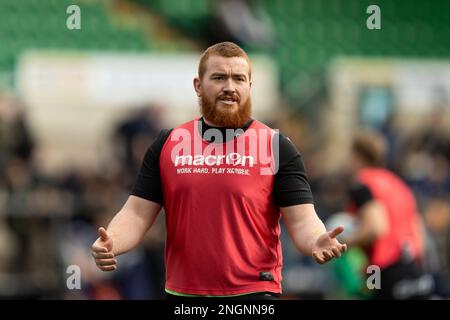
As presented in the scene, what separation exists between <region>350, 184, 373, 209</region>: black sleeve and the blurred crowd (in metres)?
2.73

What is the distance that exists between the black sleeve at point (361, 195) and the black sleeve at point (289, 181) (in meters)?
3.15

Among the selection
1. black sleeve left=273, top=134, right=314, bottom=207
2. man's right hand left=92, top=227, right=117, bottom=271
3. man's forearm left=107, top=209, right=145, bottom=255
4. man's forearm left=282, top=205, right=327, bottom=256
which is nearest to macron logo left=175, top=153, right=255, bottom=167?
black sleeve left=273, top=134, right=314, bottom=207

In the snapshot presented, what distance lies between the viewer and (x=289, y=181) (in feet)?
16.6

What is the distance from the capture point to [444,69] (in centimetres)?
1579

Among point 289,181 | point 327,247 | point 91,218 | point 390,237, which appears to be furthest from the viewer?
point 91,218

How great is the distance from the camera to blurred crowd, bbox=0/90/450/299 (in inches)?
438

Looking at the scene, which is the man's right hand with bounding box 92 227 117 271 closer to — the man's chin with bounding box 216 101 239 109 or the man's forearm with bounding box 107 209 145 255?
the man's forearm with bounding box 107 209 145 255

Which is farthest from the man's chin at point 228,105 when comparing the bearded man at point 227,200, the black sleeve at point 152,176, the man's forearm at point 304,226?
the man's forearm at point 304,226

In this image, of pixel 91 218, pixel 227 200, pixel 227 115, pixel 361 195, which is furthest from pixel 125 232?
pixel 91 218

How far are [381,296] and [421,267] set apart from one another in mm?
430

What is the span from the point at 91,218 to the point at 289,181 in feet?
22.5

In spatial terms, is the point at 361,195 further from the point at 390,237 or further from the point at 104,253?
the point at 104,253

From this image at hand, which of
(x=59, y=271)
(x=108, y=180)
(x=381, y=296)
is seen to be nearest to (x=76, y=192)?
(x=108, y=180)
